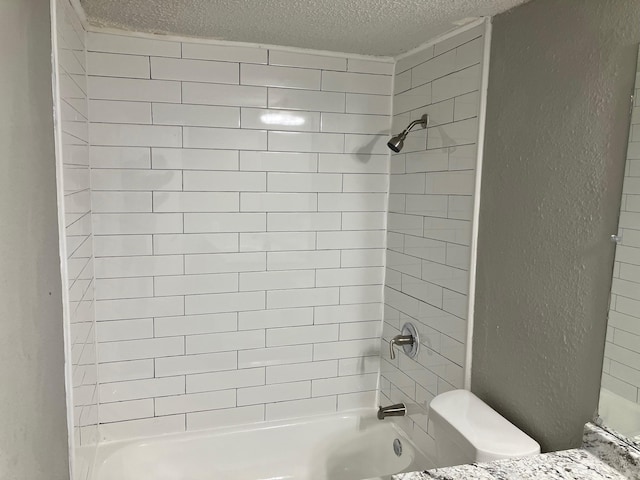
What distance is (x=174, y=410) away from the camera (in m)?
2.13

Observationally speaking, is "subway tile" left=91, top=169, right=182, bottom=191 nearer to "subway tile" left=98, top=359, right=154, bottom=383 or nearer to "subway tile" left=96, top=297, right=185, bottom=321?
"subway tile" left=96, top=297, right=185, bottom=321

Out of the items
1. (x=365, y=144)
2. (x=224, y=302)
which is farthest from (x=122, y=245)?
(x=365, y=144)

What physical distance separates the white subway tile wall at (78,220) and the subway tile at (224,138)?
A: 0.36 meters

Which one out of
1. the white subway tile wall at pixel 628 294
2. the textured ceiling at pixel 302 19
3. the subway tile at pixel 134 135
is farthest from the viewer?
the subway tile at pixel 134 135

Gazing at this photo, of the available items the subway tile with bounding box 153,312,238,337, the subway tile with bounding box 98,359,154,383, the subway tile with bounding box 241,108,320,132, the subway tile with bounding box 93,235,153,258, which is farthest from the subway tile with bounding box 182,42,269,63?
the subway tile with bounding box 98,359,154,383

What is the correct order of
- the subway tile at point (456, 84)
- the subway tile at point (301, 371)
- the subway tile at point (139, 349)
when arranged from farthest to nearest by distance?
the subway tile at point (301, 371), the subway tile at point (139, 349), the subway tile at point (456, 84)

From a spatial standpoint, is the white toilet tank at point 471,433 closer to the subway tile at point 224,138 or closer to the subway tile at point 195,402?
the subway tile at point 195,402

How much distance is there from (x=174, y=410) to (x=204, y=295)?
0.53m

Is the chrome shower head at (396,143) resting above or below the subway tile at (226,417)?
above

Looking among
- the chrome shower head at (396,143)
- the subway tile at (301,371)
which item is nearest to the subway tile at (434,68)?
the chrome shower head at (396,143)

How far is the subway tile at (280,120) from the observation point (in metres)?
2.08

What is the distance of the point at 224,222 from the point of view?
2094 mm

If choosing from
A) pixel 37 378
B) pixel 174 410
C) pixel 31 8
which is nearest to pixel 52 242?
pixel 37 378

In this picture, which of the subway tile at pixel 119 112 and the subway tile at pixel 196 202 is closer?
the subway tile at pixel 119 112
